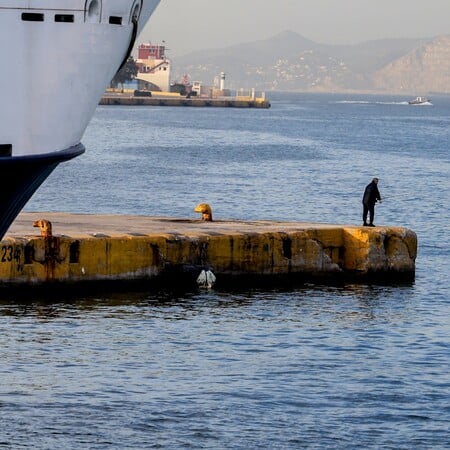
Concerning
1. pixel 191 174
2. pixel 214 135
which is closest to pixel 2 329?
pixel 191 174

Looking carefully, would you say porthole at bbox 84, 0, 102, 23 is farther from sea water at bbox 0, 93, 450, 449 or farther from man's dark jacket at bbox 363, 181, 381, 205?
man's dark jacket at bbox 363, 181, 381, 205

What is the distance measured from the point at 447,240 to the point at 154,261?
19401 millimetres

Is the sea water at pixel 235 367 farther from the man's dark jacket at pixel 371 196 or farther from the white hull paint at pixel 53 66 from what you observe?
the white hull paint at pixel 53 66

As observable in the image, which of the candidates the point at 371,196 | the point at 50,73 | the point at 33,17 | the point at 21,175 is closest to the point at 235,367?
the point at 21,175

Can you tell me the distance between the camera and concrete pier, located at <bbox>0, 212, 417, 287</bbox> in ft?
117

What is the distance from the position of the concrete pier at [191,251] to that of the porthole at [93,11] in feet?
48.3

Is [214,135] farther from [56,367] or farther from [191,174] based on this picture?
[56,367]

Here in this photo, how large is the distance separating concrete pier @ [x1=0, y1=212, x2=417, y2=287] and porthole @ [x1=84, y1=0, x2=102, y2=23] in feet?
48.3

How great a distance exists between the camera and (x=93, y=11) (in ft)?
66.7

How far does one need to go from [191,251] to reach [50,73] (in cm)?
1815

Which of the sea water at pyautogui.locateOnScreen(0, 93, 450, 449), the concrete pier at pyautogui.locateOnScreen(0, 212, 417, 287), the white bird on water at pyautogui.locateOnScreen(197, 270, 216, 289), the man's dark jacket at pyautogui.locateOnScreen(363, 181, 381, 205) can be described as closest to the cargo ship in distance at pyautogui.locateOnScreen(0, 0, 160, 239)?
the sea water at pyautogui.locateOnScreen(0, 93, 450, 449)

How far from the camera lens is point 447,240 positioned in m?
54.2

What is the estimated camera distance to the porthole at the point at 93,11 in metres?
20.2

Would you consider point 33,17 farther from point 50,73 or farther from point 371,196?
point 371,196
